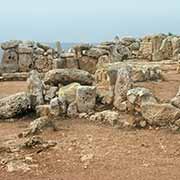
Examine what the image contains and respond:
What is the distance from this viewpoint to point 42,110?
12469mm

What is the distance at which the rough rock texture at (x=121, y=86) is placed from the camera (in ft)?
41.6

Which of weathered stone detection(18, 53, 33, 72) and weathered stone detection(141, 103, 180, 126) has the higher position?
weathered stone detection(141, 103, 180, 126)

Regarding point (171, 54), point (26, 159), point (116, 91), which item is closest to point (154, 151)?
point (26, 159)

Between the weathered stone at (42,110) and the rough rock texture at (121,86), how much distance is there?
5.60ft

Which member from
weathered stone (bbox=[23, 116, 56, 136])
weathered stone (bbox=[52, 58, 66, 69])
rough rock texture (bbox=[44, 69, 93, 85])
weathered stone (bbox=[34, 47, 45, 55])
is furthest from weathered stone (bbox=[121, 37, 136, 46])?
weathered stone (bbox=[23, 116, 56, 136])

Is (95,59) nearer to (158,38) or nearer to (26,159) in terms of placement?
(158,38)

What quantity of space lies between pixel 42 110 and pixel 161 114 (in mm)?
3145

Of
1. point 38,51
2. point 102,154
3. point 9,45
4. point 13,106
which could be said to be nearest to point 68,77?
point 13,106

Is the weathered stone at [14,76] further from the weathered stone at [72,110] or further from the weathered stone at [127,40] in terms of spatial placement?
the weathered stone at [127,40]

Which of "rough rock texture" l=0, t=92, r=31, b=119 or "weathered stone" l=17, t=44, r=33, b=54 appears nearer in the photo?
"rough rock texture" l=0, t=92, r=31, b=119

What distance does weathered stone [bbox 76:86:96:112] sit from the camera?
12.5m

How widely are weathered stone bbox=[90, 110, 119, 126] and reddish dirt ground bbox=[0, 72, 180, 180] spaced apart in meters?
0.23

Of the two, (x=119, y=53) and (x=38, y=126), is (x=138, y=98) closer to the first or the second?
(x=38, y=126)

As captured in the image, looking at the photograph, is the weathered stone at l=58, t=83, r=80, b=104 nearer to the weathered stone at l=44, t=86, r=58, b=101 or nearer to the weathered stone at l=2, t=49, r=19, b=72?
the weathered stone at l=44, t=86, r=58, b=101
